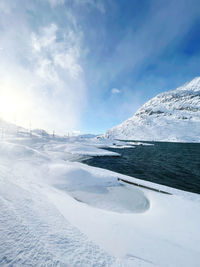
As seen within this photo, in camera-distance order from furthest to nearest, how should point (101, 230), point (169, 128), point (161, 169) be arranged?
point (169, 128) < point (161, 169) < point (101, 230)

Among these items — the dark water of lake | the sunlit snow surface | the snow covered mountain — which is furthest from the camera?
the snow covered mountain

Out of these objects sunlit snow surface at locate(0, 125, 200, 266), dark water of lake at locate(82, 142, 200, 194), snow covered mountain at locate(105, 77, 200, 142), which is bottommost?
dark water of lake at locate(82, 142, 200, 194)

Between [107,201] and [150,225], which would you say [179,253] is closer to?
[150,225]

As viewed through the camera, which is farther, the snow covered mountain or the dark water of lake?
the snow covered mountain

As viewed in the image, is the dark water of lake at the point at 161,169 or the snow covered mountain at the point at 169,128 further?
the snow covered mountain at the point at 169,128

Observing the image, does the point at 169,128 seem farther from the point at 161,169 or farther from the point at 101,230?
the point at 101,230

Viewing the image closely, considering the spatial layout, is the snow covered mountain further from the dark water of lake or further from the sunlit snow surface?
the sunlit snow surface

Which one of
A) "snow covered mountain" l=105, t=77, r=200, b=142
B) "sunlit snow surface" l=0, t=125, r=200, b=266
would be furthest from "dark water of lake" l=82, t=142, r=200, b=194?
"snow covered mountain" l=105, t=77, r=200, b=142

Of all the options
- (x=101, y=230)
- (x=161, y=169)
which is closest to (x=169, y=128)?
(x=161, y=169)

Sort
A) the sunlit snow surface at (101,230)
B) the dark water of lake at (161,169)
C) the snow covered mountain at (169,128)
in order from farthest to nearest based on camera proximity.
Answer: the snow covered mountain at (169,128) < the dark water of lake at (161,169) < the sunlit snow surface at (101,230)

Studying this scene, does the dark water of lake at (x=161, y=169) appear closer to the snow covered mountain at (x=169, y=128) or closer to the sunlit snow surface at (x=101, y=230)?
the sunlit snow surface at (x=101, y=230)

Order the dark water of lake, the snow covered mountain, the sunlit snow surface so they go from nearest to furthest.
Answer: the sunlit snow surface → the dark water of lake → the snow covered mountain

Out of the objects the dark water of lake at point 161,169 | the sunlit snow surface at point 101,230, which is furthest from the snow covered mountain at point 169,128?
the sunlit snow surface at point 101,230

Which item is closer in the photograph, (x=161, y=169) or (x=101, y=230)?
(x=101, y=230)
